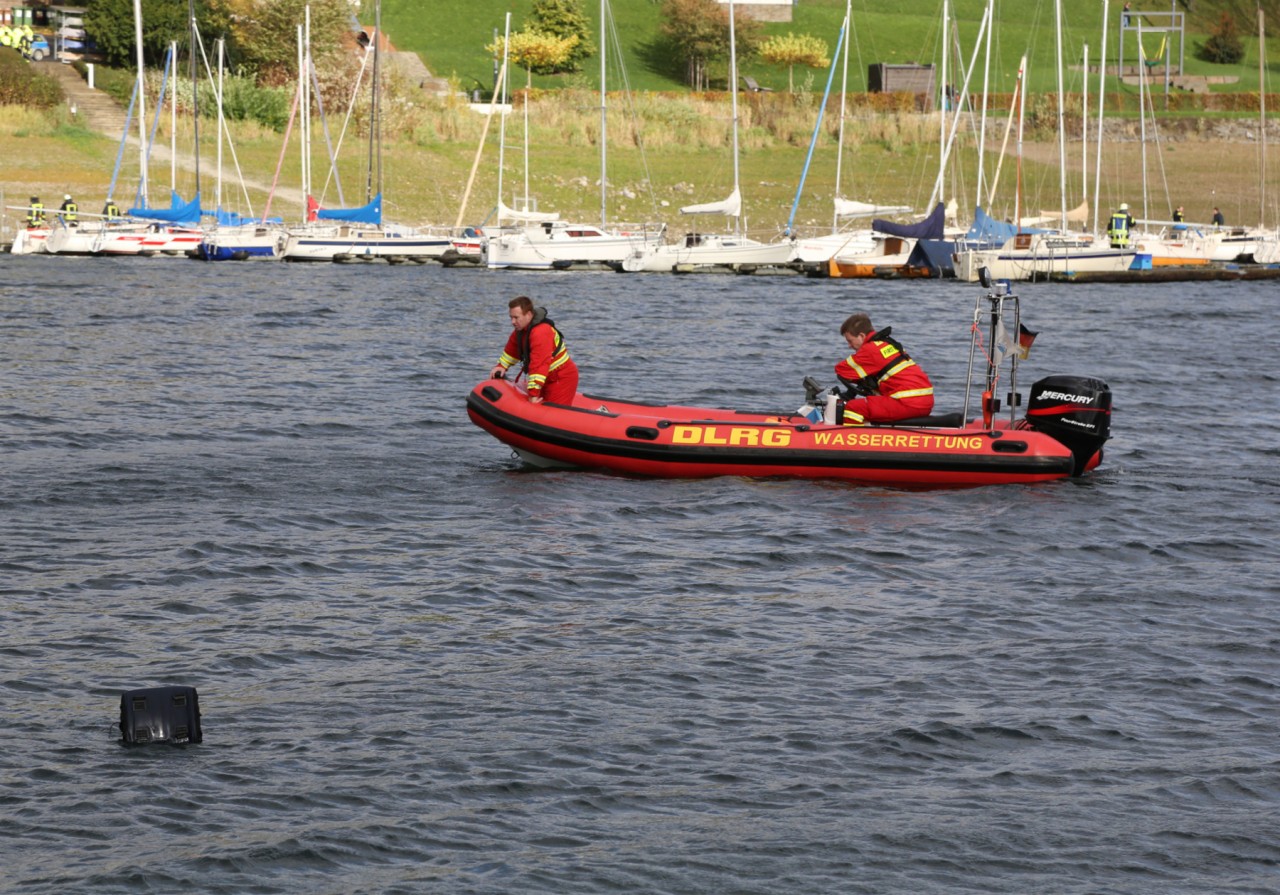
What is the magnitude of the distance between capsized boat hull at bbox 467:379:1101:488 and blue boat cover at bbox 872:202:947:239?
93.6 feet

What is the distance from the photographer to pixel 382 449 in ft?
59.0

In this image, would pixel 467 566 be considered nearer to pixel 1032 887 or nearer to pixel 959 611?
pixel 959 611

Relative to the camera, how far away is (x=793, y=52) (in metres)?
79.9

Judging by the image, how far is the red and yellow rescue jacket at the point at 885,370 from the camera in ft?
51.2

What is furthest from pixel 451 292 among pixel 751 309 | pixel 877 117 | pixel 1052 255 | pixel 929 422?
pixel 877 117

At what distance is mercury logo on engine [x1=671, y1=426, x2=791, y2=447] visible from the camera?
1564cm

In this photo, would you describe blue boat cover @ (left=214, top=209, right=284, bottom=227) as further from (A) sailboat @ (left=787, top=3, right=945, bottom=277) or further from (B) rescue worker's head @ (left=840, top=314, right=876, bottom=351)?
(B) rescue worker's head @ (left=840, top=314, right=876, bottom=351)

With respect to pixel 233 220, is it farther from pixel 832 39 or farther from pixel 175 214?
pixel 832 39

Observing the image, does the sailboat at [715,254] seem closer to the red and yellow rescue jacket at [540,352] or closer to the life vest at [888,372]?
the red and yellow rescue jacket at [540,352]

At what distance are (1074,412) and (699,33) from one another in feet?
215

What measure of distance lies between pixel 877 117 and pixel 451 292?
31766 millimetres

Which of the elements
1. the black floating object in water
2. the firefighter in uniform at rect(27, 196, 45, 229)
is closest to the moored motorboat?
the black floating object in water

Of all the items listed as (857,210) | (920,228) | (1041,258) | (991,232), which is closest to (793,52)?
(857,210)

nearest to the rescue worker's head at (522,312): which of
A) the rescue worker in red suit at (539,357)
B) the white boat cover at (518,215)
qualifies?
the rescue worker in red suit at (539,357)
